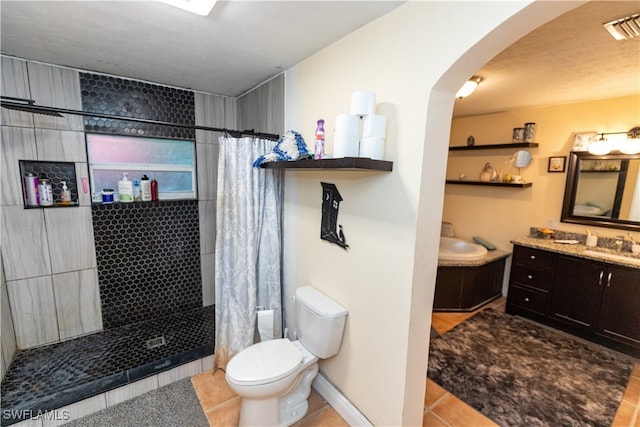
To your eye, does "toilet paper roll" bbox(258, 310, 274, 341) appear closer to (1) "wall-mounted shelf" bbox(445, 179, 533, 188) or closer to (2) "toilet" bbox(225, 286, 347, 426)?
(2) "toilet" bbox(225, 286, 347, 426)

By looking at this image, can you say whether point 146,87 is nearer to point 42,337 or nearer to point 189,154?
point 189,154

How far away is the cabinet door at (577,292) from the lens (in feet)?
8.36

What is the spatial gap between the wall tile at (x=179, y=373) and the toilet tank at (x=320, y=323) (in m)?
0.91

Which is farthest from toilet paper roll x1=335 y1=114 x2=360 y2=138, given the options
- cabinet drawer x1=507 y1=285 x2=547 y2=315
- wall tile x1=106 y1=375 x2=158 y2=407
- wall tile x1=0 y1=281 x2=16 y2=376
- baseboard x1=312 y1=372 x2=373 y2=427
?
cabinet drawer x1=507 y1=285 x2=547 y2=315

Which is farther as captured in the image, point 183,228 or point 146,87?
point 183,228

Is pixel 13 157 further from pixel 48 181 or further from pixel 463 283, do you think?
pixel 463 283

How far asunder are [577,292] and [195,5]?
12.2 ft

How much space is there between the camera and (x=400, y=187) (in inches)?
54.2

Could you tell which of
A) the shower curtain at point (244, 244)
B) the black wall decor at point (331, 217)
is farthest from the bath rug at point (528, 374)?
the shower curtain at point (244, 244)

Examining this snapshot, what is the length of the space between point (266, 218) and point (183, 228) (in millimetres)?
1092

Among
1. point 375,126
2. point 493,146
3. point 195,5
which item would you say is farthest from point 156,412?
point 493,146

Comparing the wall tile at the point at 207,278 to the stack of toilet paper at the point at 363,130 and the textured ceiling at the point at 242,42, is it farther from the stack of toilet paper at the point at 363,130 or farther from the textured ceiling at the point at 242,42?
the stack of toilet paper at the point at 363,130

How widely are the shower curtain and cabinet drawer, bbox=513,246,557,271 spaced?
8.43 feet

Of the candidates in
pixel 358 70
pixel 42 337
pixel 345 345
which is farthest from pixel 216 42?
pixel 42 337
